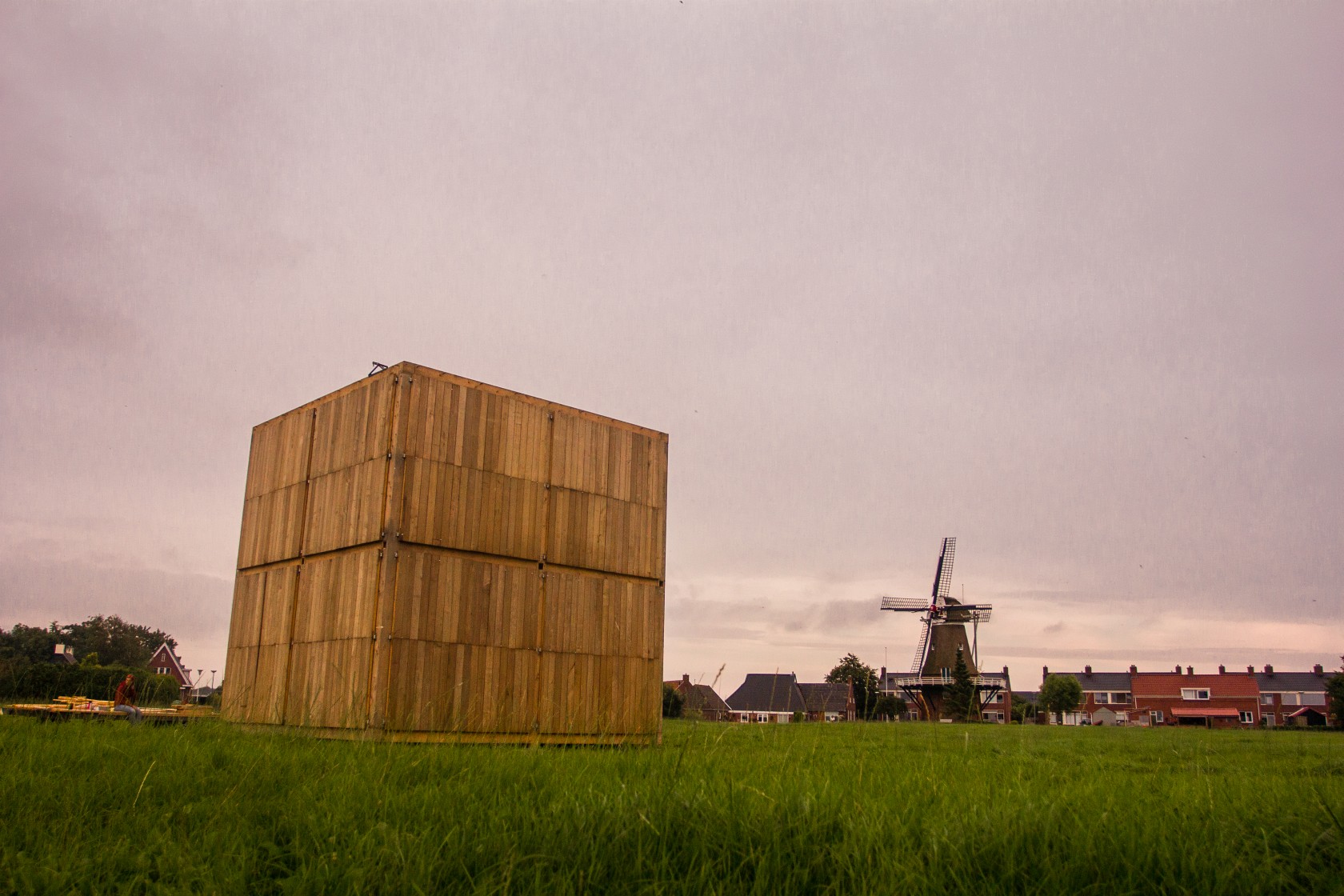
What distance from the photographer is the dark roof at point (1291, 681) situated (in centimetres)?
9000

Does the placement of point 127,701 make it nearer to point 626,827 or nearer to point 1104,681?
point 626,827

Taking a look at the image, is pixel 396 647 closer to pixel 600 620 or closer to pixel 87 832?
pixel 600 620

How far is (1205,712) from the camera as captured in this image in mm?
83500

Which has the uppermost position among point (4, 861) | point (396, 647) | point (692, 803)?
point (396, 647)

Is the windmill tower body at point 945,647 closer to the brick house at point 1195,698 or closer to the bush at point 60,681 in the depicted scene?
the brick house at point 1195,698

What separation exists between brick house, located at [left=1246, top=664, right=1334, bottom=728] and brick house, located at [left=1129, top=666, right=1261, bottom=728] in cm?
288

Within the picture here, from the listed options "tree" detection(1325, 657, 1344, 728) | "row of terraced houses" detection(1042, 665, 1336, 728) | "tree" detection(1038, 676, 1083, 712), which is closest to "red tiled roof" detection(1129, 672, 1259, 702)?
"row of terraced houses" detection(1042, 665, 1336, 728)

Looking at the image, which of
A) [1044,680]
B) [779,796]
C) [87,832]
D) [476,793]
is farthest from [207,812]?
[1044,680]

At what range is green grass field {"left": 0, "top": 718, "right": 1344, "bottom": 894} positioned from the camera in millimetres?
4035

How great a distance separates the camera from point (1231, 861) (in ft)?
13.6

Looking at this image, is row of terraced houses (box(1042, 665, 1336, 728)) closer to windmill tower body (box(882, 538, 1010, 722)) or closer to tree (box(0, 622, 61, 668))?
windmill tower body (box(882, 538, 1010, 722))

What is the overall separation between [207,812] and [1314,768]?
34.2 ft

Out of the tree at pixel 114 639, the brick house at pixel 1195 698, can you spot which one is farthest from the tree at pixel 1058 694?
the tree at pixel 114 639

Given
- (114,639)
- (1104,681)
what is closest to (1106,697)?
(1104,681)
